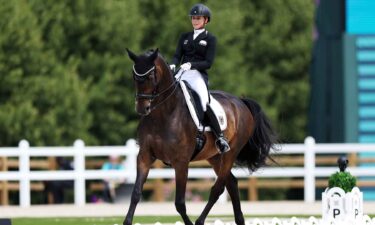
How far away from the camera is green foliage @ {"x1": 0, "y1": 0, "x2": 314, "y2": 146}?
1465 inches

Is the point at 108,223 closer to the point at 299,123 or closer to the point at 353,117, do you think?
the point at 353,117

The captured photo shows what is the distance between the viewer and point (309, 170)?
2853 centimetres

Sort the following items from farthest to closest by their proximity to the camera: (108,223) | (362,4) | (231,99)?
(362,4), (108,223), (231,99)

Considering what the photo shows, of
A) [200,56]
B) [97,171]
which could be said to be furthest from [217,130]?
[97,171]

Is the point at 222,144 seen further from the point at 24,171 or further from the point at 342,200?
the point at 24,171

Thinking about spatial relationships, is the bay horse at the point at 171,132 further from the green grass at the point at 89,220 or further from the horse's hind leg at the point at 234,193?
the green grass at the point at 89,220

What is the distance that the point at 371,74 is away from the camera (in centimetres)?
2972

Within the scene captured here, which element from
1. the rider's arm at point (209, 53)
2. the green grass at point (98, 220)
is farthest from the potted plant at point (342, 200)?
the green grass at point (98, 220)

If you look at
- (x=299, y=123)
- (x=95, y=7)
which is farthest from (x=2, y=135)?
(x=299, y=123)

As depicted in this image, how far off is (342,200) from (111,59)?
81.8ft

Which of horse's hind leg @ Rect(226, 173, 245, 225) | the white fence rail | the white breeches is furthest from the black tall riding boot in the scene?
the white fence rail

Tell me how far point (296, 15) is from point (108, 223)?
103ft

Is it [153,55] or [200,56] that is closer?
[153,55]

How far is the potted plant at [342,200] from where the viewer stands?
17797 millimetres
